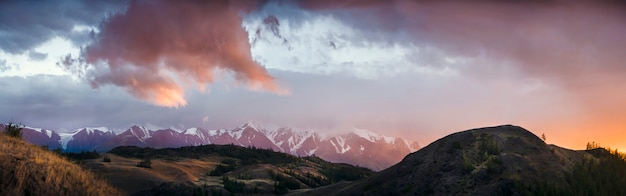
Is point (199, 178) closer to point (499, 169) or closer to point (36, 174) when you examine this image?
point (36, 174)

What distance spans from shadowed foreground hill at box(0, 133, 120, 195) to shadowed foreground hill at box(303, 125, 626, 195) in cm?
1727

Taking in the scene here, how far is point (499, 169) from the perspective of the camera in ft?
86.8

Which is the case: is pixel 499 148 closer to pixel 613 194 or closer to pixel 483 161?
pixel 483 161

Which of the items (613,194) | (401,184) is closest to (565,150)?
(613,194)

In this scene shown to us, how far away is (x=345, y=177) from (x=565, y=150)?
164 feet

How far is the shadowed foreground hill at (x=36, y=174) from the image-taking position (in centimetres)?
1873

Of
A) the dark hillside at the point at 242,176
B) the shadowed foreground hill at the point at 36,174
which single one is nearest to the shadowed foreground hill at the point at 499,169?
the dark hillside at the point at 242,176

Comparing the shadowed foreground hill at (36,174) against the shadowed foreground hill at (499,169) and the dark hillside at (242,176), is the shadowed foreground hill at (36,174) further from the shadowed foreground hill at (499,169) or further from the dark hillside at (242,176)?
the dark hillside at (242,176)

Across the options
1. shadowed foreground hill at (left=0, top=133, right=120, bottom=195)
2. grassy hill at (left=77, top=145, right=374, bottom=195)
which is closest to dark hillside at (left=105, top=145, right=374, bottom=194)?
grassy hill at (left=77, top=145, right=374, bottom=195)

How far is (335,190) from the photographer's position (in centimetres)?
3616

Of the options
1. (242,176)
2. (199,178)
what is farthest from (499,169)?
(199,178)

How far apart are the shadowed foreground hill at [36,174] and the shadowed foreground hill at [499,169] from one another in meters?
17.3

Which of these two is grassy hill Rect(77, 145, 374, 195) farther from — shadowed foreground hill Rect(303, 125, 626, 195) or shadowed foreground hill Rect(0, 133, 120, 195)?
shadowed foreground hill Rect(0, 133, 120, 195)

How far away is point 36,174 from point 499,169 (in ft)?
77.0
